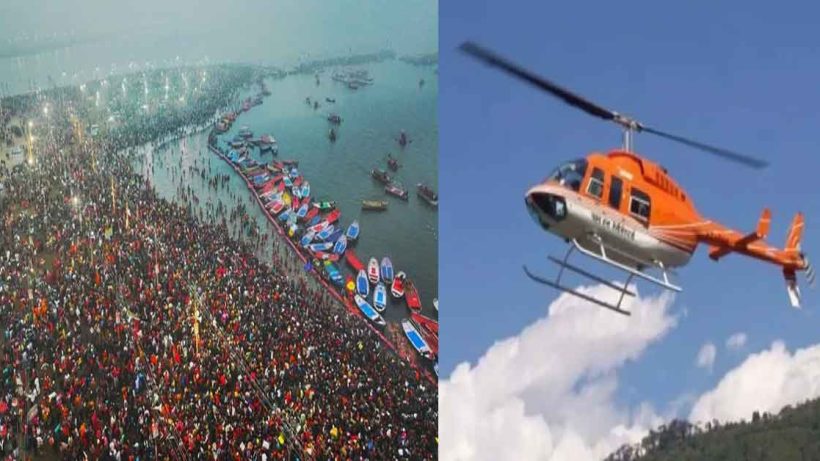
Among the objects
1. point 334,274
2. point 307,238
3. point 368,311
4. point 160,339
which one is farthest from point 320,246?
point 160,339

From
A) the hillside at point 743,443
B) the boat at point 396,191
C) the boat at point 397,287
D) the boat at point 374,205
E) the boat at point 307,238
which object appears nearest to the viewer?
the boat at point 307,238

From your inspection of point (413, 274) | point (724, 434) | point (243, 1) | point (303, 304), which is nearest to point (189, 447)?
point (303, 304)

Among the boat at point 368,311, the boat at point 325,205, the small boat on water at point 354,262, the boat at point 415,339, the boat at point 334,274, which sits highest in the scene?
the boat at point 325,205

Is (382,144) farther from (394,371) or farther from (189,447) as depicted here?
(189,447)

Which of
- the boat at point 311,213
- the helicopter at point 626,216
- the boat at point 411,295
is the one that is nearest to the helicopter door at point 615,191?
the helicopter at point 626,216

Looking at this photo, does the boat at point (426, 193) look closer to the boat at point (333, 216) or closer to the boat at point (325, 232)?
the boat at point (333, 216)

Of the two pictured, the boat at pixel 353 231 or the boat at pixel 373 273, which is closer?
the boat at pixel 373 273

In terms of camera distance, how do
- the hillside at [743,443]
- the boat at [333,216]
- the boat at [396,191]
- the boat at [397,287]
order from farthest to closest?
the hillside at [743,443], the boat at [396,191], the boat at [333,216], the boat at [397,287]
